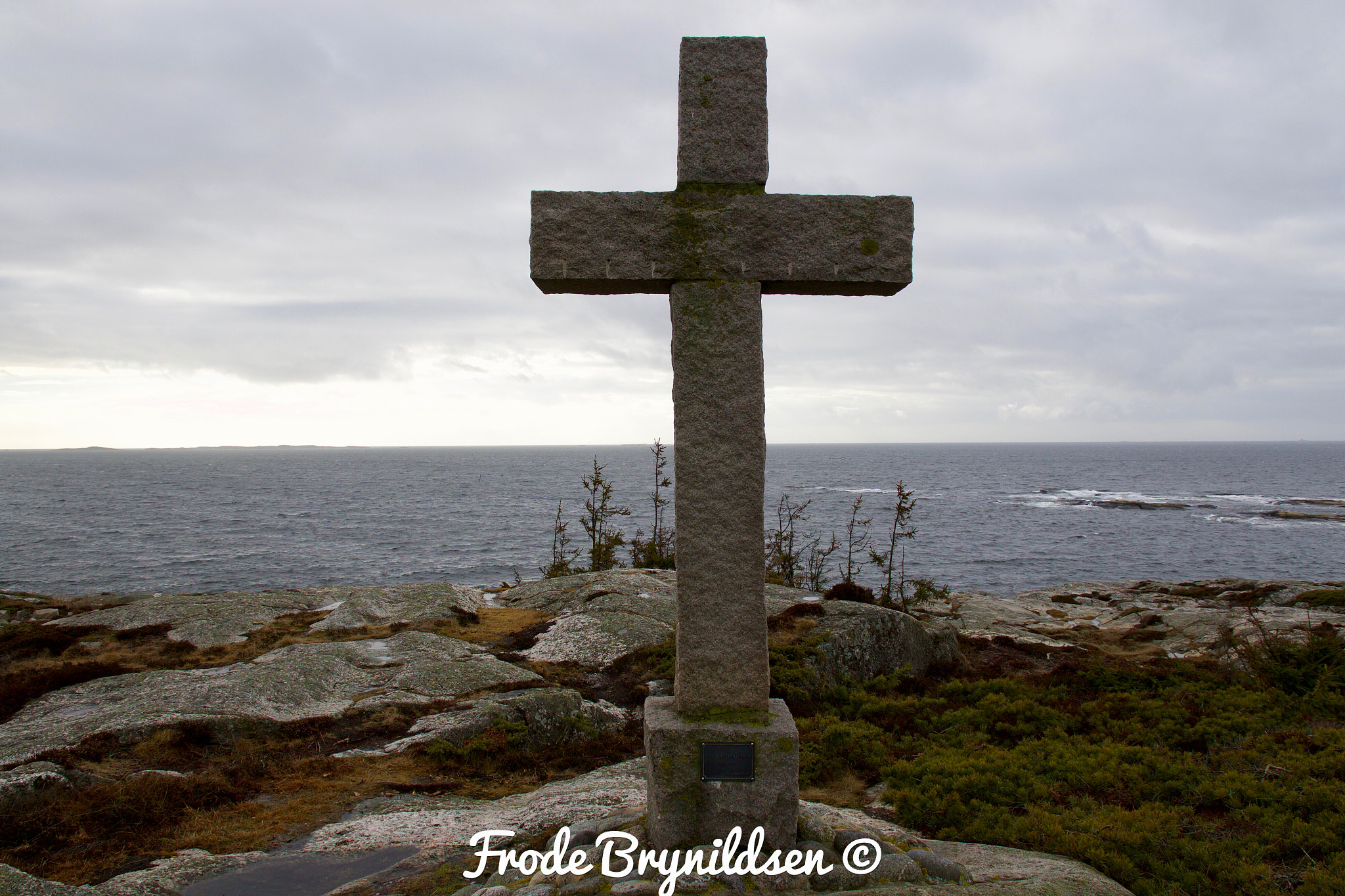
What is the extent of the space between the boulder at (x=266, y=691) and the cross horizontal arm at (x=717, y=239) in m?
6.85

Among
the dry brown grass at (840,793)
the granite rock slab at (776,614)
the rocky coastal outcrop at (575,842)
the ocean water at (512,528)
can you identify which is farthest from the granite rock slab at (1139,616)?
the ocean water at (512,528)

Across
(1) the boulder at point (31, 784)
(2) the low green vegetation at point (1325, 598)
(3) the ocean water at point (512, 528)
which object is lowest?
(3) the ocean water at point (512, 528)

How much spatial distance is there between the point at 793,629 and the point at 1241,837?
6.83 meters

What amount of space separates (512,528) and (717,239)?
54635mm

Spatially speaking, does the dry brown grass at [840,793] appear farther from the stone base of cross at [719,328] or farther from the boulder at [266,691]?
the boulder at [266,691]

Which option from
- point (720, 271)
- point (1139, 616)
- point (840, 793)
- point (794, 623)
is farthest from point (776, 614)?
point (1139, 616)

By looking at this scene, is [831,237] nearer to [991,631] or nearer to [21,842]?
[21,842]

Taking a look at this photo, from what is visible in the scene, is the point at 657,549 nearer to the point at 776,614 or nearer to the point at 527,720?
the point at 776,614

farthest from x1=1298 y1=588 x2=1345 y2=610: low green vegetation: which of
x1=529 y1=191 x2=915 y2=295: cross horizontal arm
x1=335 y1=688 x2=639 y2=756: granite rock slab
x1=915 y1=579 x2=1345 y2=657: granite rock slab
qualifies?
x1=529 y1=191 x2=915 y2=295: cross horizontal arm

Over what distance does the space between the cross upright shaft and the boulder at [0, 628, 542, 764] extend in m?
5.84

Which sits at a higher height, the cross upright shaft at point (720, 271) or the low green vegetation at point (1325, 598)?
the cross upright shaft at point (720, 271)

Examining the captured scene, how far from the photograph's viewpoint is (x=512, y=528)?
57.2 meters

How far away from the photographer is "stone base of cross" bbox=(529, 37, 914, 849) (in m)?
4.62

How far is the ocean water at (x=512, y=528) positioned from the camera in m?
38.8
